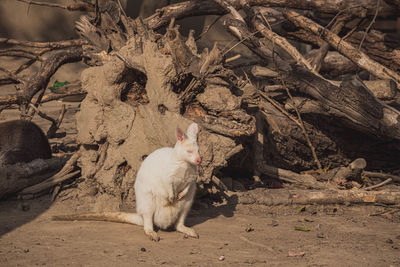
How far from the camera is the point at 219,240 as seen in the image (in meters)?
3.63

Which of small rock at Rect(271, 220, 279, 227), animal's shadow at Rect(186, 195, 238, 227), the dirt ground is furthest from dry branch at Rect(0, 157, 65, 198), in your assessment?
small rock at Rect(271, 220, 279, 227)

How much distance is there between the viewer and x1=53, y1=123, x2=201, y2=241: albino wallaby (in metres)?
3.47

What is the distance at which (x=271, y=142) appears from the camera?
5555mm

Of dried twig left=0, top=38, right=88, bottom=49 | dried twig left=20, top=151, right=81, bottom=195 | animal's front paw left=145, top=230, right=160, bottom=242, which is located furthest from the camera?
dried twig left=0, top=38, right=88, bottom=49

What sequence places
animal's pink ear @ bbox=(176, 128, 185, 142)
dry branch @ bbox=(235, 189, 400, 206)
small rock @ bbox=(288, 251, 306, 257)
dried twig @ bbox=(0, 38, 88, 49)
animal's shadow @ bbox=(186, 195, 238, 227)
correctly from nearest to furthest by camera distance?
small rock @ bbox=(288, 251, 306, 257)
animal's pink ear @ bbox=(176, 128, 185, 142)
animal's shadow @ bbox=(186, 195, 238, 227)
dry branch @ bbox=(235, 189, 400, 206)
dried twig @ bbox=(0, 38, 88, 49)

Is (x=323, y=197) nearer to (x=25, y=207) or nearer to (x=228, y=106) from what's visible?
(x=228, y=106)

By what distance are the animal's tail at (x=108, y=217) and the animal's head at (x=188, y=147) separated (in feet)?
2.80

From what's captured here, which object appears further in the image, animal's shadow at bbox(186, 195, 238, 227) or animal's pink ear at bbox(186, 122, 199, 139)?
animal's shadow at bbox(186, 195, 238, 227)

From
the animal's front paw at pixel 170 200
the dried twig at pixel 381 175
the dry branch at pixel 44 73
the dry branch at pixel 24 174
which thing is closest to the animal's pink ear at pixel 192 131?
the animal's front paw at pixel 170 200

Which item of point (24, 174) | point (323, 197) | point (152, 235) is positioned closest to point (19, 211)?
point (24, 174)

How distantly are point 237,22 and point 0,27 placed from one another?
24.8ft

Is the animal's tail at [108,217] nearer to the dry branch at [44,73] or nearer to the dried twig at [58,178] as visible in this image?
the dried twig at [58,178]

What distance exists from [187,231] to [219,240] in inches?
11.7

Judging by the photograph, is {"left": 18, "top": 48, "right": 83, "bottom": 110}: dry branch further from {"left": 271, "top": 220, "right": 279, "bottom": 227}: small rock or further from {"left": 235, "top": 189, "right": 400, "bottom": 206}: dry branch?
{"left": 271, "top": 220, "right": 279, "bottom": 227}: small rock
